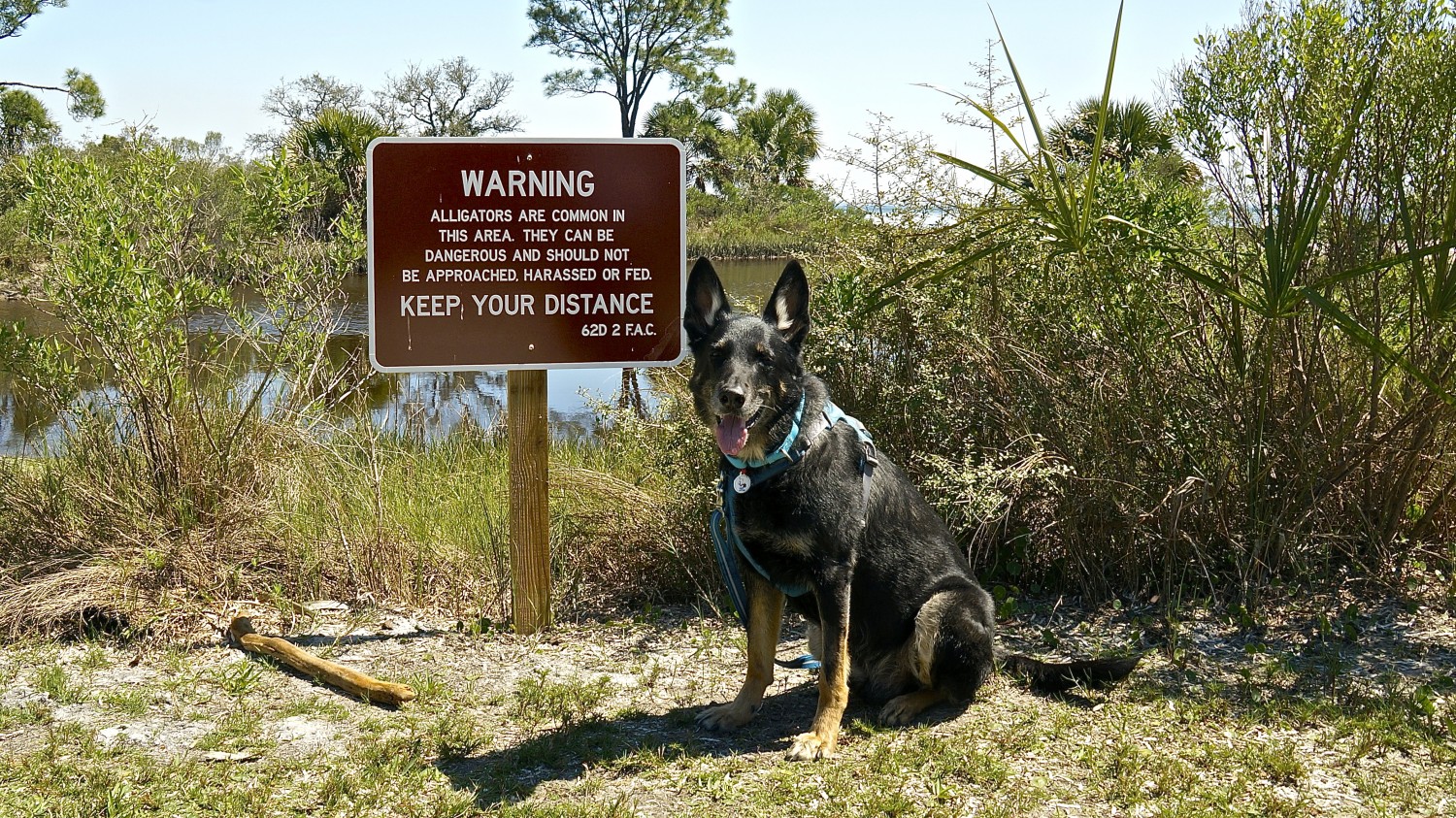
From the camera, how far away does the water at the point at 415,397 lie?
24.2ft

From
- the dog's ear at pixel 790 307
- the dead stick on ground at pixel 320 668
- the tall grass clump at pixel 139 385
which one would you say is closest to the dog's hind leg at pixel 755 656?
the dog's ear at pixel 790 307

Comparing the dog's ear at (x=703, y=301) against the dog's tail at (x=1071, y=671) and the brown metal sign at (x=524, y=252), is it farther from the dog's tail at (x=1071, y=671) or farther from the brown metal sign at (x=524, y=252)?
the dog's tail at (x=1071, y=671)

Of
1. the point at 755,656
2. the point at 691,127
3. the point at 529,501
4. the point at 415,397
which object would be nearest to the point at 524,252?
the point at 529,501

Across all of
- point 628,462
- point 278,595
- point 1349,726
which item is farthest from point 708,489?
point 1349,726

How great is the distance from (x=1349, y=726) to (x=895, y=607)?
1.71 m

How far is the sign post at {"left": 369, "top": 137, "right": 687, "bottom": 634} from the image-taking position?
504cm

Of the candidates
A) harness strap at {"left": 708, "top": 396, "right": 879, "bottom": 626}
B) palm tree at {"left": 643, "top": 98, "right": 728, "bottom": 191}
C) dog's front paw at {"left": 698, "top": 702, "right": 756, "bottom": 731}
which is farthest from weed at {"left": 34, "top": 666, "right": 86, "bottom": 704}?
palm tree at {"left": 643, "top": 98, "right": 728, "bottom": 191}

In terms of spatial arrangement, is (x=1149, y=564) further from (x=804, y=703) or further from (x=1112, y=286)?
(x=804, y=703)

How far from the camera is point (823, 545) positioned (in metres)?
4.01

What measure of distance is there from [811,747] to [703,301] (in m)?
1.71

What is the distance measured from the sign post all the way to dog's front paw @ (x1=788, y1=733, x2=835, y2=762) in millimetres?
1978

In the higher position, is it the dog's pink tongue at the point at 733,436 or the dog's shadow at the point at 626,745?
the dog's pink tongue at the point at 733,436

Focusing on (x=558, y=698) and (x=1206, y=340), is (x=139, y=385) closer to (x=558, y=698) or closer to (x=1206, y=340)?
(x=558, y=698)

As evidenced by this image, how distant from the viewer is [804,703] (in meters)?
4.60
